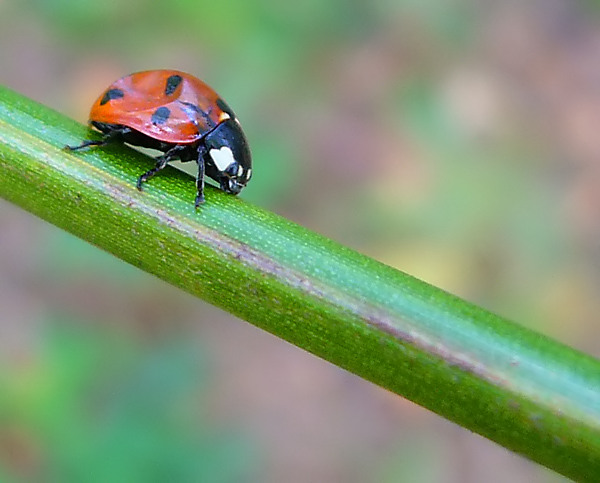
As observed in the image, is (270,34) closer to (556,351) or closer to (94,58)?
(94,58)

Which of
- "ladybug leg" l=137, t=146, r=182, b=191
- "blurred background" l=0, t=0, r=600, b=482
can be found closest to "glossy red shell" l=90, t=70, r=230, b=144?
"ladybug leg" l=137, t=146, r=182, b=191

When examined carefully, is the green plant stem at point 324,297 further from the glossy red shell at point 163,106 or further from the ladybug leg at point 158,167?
the glossy red shell at point 163,106

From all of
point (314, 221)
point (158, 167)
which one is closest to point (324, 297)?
point (158, 167)

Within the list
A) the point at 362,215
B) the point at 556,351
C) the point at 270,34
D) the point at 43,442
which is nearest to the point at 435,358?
the point at 556,351

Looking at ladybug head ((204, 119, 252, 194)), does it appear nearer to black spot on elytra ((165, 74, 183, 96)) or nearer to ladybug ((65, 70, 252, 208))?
ladybug ((65, 70, 252, 208))

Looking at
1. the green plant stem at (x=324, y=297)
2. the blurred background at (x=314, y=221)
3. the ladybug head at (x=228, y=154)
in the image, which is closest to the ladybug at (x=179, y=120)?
the ladybug head at (x=228, y=154)

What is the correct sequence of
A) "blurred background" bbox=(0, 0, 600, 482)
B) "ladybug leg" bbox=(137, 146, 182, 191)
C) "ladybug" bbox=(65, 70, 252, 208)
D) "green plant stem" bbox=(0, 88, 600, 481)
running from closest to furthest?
"green plant stem" bbox=(0, 88, 600, 481)
"ladybug leg" bbox=(137, 146, 182, 191)
"ladybug" bbox=(65, 70, 252, 208)
"blurred background" bbox=(0, 0, 600, 482)
